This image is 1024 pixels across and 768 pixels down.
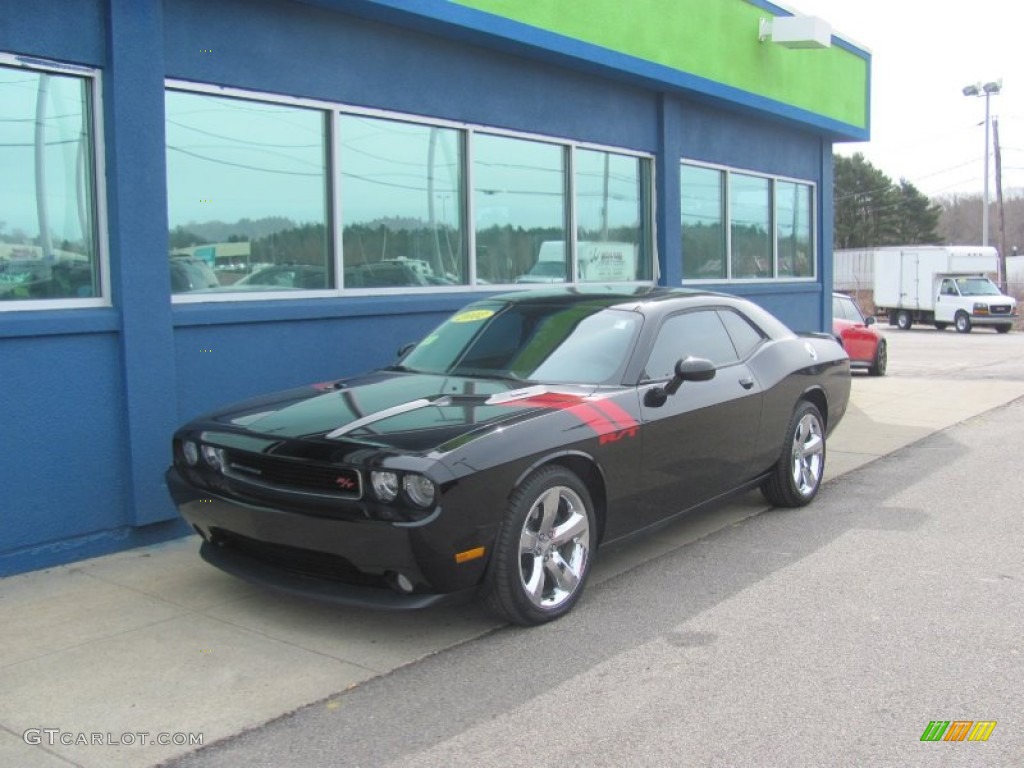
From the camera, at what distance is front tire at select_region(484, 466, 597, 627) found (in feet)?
14.6

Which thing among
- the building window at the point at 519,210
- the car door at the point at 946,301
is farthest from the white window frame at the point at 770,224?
the car door at the point at 946,301

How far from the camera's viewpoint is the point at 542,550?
15.3 ft

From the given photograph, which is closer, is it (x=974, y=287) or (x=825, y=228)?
(x=825, y=228)

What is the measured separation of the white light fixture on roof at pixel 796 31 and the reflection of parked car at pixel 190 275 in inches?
327

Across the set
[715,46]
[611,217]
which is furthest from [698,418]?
[715,46]

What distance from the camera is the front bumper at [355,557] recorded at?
417 centimetres

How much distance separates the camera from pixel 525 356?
5625mm

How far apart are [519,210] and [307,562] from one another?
565cm

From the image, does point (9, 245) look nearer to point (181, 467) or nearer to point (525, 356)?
point (181, 467)

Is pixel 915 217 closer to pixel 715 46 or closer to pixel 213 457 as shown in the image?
pixel 715 46

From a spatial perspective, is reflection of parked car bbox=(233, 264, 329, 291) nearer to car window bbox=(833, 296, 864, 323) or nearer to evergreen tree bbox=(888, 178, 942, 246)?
car window bbox=(833, 296, 864, 323)

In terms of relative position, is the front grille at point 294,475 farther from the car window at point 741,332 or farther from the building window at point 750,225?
the building window at point 750,225

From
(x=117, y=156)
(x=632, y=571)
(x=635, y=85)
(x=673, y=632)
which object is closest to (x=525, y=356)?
(x=632, y=571)

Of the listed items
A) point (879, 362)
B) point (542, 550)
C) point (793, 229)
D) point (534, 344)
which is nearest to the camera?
point (542, 550)
